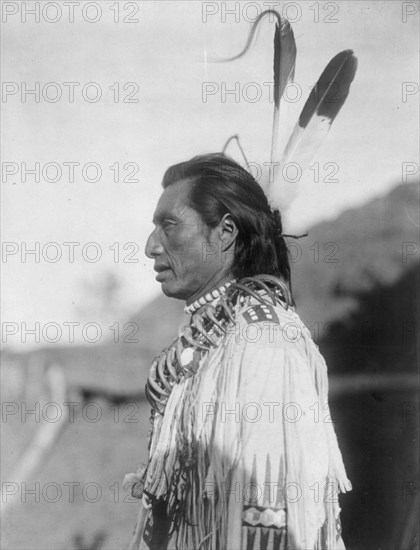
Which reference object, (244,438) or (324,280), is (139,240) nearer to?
(324,280)

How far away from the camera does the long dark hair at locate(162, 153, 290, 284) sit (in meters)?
2.21

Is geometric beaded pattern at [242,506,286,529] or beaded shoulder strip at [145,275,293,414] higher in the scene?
beaded shoulder strip at [145,275,293,414]

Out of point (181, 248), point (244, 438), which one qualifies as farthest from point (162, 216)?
point (244, 438)

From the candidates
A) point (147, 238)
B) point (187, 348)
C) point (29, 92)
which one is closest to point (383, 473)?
point (187, 348)

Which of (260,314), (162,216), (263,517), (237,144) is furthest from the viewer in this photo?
(237,144)

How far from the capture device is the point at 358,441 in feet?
8.02

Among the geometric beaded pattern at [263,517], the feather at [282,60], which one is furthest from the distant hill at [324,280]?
the geometric beaded pattern at [263,517]

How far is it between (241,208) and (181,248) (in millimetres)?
209

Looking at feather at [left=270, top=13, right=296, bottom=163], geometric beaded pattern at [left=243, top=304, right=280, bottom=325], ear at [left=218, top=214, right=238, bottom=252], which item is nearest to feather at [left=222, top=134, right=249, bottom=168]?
feather at [left=270, top=13, right=296, bottom=163]

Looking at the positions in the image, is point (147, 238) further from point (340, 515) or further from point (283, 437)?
point (340, 515)

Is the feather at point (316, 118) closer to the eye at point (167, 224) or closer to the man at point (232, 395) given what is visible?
the man at point (232, 395)

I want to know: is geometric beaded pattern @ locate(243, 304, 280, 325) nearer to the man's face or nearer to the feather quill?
the man's face

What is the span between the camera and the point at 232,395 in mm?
2061

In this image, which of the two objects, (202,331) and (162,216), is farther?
(162,216)
